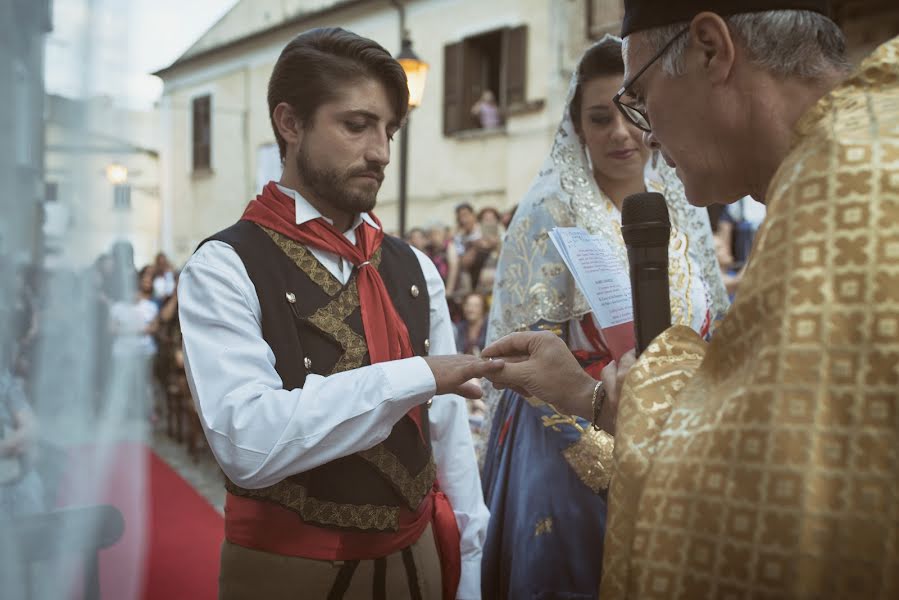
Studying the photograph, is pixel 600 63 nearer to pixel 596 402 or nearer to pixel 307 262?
pixel 307 262

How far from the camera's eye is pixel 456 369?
58.6 inches

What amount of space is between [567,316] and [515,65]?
33.7 feet

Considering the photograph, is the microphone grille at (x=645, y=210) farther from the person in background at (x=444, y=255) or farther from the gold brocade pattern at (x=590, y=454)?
the person in background at (x=444, y=255)

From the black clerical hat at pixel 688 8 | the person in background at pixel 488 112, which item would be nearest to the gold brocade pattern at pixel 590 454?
the black clerical hat at pixel 688 8

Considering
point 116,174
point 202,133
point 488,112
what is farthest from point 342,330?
point 202,133

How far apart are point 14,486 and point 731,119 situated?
2391mm

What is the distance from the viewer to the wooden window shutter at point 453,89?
12594 millimetres

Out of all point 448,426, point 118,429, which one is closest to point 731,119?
point 448,426

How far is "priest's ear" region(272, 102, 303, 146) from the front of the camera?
1808mm

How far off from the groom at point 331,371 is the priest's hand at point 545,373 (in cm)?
5

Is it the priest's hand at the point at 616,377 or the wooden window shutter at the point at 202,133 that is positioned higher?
the wooden window shutter at the point at 202,133

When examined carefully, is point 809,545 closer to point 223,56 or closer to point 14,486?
point 14,486

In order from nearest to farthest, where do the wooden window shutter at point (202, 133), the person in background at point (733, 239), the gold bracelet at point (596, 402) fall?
the gold bracelet at point (596, 402), the person in background at point (733, 239), the wooden window shutter at point (202, 133)

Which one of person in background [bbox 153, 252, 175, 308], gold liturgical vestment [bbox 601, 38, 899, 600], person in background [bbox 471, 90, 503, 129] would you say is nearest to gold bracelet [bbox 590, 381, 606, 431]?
→ gold liturgical vestment [bbox 601, 38, 899, 600]
